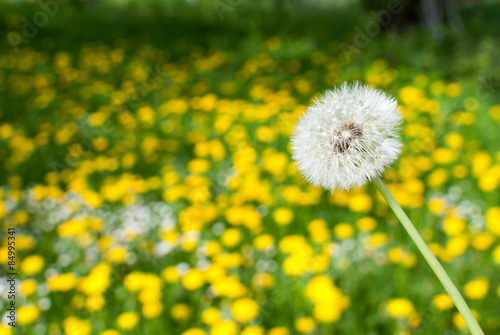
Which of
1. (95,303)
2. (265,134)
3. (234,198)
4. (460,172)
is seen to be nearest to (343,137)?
(95,303)

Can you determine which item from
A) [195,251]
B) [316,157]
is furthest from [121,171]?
[316,157]

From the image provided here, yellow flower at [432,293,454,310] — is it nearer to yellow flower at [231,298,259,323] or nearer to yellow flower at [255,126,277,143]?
yellow flower at [231,298,259,323]

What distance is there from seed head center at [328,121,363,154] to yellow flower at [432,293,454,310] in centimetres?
117

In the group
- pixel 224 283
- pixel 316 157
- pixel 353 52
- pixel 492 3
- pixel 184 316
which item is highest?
pixel 316 157

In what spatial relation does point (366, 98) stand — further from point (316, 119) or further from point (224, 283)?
point (224, 283)

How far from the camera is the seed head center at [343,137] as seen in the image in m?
0.68

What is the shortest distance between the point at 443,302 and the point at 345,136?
1191 mm

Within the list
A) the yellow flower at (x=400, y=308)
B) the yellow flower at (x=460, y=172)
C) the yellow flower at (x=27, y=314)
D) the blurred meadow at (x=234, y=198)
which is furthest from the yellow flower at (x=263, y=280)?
the yellow flower at (x=460, y=172)

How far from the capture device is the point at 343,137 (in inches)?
27.0

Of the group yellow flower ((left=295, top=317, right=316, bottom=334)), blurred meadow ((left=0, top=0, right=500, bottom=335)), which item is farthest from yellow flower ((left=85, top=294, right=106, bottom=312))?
Result: yellow flower ((left=295, top=317, right=316, bottom=334))

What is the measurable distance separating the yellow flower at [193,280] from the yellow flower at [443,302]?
0.77 meters

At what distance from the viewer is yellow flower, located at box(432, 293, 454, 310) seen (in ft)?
5.49

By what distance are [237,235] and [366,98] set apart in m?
1.44

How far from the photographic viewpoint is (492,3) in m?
11.2
